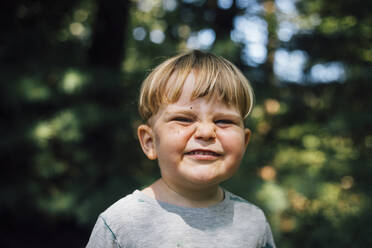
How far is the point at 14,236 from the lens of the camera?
→ 3.32 meters

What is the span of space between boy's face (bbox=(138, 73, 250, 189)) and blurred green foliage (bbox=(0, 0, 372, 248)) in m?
1.27

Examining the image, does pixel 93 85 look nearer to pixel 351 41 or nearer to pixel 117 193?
pixel 117 193

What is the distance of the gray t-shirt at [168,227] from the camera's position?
114cm

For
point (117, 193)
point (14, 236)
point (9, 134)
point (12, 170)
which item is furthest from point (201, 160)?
point (14, 236)

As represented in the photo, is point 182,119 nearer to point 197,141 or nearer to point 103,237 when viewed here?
point 197,141

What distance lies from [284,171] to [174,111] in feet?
6.17

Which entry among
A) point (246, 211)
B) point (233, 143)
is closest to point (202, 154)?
point (233, 143)

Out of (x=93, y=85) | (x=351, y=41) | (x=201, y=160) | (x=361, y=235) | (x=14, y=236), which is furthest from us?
(x=14, y=236)

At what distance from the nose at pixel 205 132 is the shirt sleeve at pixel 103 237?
17.2 inches

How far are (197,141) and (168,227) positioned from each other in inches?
12.5

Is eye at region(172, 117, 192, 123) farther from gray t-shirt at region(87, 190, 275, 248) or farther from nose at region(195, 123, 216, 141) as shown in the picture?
gray t-shirt at region(87, 190, 275, 248)

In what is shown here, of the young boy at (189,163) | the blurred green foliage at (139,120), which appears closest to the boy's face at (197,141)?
the young boy at (189,163)

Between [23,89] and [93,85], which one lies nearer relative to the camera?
[23,89]

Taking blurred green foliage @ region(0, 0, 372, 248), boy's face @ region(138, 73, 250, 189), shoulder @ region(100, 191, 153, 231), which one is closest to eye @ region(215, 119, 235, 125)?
boy's face @ region(138, 73, 250, 189)
